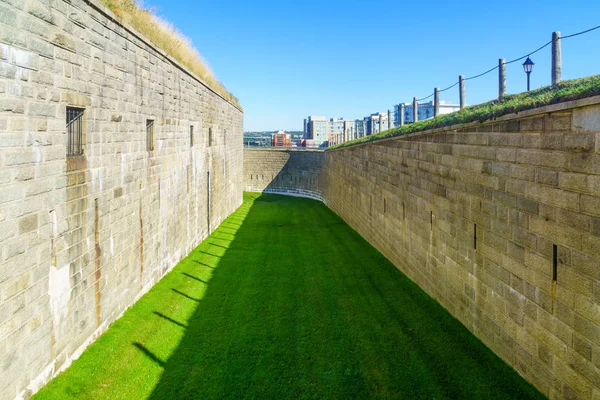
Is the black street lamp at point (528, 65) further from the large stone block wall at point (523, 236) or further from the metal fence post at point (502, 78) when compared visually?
the large stone block wall at point (523, 236)

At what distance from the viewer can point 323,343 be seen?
739cm

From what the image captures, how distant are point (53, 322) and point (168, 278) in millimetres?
4980

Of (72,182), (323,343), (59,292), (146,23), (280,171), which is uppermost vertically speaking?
(146,23)

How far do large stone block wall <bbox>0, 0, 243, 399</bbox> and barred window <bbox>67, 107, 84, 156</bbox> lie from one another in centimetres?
9

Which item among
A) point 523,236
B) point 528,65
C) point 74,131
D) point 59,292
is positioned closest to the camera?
point 523,236

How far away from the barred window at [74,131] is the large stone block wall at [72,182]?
0.09 meters

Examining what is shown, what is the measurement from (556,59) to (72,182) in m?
A: 7.38

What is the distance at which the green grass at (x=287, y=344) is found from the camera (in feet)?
19.6

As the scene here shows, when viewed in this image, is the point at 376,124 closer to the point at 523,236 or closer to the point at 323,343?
the point at 323,343

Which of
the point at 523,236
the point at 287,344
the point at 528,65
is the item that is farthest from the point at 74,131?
the point at 528,65

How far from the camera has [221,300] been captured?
9383 millimetres

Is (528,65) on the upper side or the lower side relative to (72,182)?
upper

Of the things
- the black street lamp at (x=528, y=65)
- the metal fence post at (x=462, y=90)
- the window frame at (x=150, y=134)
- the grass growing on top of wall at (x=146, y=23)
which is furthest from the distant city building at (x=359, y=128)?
the window frame at (x=150, y=134)

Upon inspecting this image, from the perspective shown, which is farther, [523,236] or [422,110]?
[422,110]
